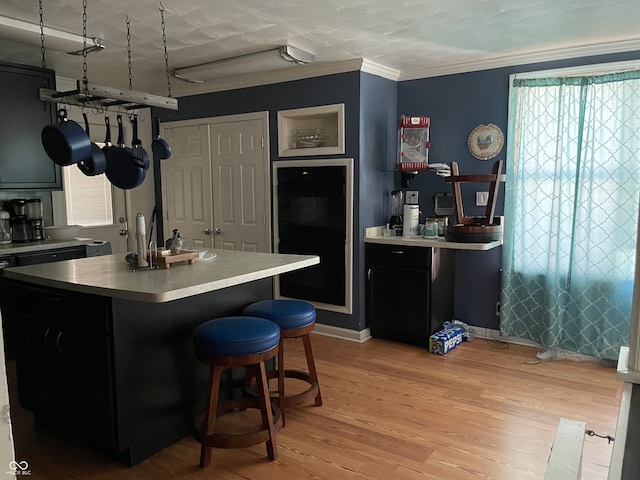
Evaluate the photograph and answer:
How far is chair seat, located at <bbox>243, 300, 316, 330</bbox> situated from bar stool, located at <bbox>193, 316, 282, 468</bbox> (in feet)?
0.70

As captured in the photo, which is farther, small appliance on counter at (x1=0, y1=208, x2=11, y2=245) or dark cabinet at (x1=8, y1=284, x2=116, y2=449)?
small appliance on counter at (x1=0, y1=208, x2=11, y2=245)

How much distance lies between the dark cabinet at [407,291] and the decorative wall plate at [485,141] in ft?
2.90

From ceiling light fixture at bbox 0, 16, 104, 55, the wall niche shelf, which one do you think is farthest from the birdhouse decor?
ceiling light fixture at bbox 0, 16, 104, 55

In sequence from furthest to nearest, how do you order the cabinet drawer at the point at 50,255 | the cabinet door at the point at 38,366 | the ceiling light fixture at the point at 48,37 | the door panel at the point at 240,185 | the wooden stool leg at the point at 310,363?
the door panel at the point at 240,185 → the cabinet drawer at the point at 50,255 → the ceiling light fixture at the point at 48,37 → the wooden stool leg at the point at 310,363 → the cabinet door at the point at 38,366

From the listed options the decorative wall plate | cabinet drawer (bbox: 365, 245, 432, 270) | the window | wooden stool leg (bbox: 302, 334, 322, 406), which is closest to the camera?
wooden stool leg (bbox: 302, 334, 322, 406)

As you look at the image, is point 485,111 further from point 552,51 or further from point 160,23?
point 160,23

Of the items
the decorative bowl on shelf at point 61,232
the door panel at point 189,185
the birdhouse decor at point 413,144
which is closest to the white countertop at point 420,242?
the birdhouse decor at point 413,144

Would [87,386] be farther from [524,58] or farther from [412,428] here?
[524,58]

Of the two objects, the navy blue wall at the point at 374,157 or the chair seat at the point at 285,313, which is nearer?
the chair seat at the point at 285,313

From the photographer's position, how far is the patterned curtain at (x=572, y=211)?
11.6 feet

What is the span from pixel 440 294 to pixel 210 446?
2.41 meters

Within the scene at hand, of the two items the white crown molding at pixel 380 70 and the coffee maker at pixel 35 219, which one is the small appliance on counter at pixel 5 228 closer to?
the coffee maker at pixel 35 219

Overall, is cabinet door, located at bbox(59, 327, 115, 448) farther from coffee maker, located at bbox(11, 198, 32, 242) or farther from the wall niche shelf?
the wall niche shelf

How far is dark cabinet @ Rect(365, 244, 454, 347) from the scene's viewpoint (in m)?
3.98
